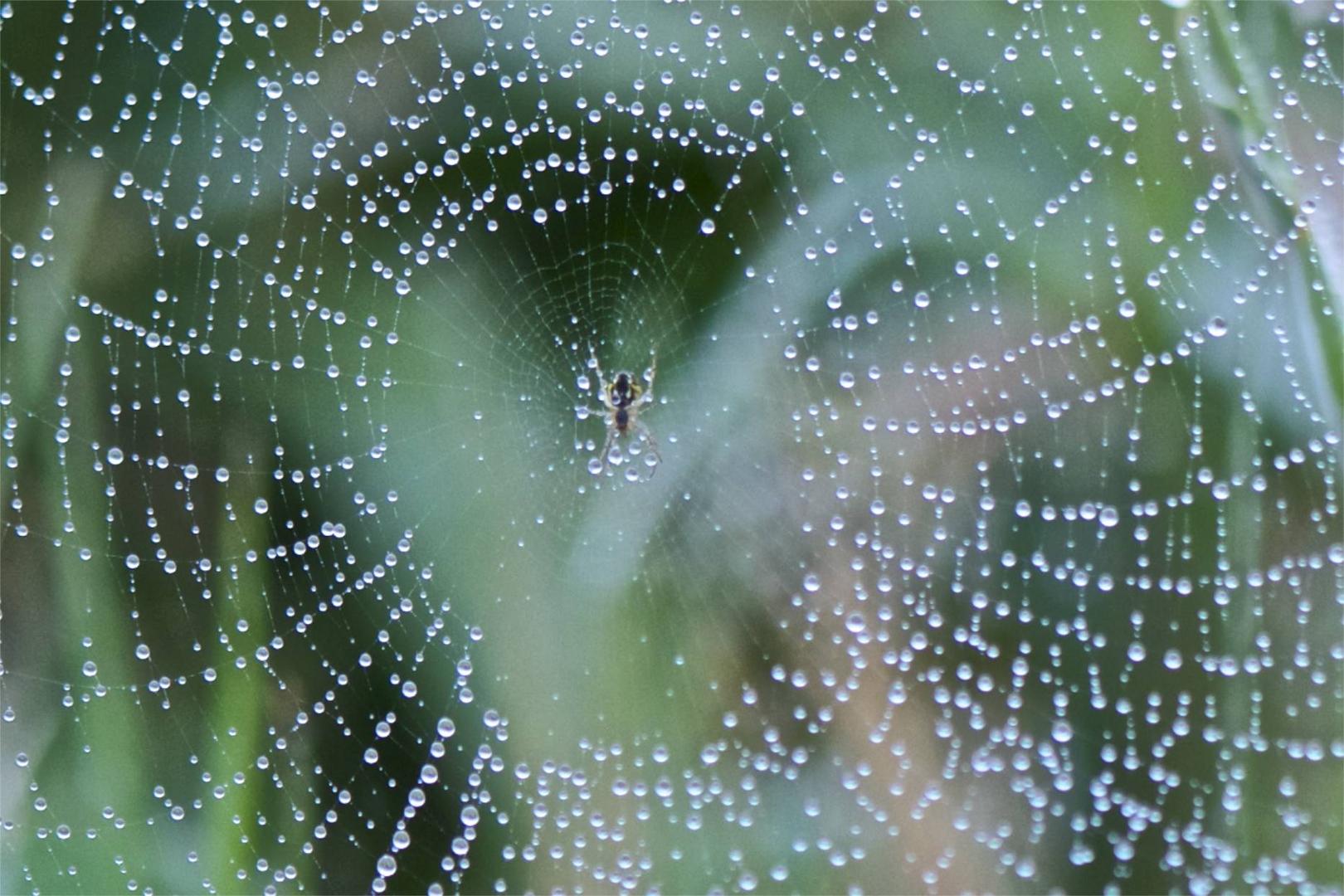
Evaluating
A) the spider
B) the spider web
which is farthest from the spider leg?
the spider web

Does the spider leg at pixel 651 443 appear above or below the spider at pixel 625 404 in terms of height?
below

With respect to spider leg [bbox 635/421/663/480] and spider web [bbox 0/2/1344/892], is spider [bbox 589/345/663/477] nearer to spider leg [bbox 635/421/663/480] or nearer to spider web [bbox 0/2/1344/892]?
spider leg [bbox 635/421/663/480]

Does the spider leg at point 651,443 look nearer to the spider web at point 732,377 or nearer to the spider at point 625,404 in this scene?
the spider at point 625,404

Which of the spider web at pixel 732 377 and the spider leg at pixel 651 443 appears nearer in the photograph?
the spider web at pixel 732 377

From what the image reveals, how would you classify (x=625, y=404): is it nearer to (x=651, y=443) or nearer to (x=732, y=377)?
(x=651, y=443)

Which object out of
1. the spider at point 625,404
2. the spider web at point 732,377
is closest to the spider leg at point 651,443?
the spider at point 625,404

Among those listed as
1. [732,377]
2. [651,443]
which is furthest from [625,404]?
[732,377]
